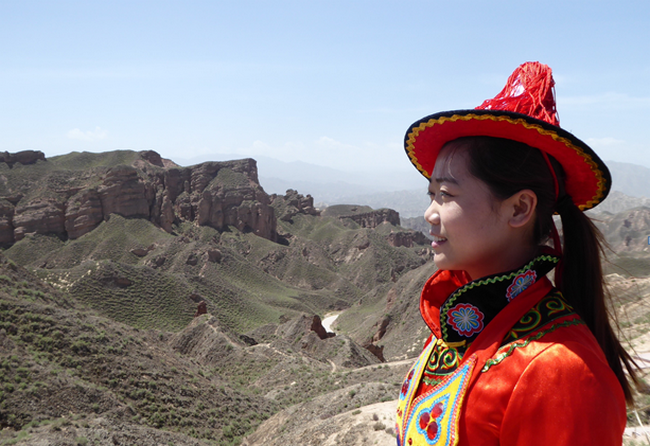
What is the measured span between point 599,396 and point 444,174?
107cm

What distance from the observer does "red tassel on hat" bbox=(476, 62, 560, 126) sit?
6.87ft

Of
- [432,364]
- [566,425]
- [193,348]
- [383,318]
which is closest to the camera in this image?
[566,425]

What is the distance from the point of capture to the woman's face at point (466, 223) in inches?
83.0

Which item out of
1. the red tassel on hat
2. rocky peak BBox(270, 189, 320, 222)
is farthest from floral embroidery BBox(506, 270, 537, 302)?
rocky peak BBox(270, 189, 320, 222)

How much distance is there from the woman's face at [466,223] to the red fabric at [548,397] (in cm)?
38

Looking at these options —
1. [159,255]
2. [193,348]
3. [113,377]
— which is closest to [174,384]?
[113,377]

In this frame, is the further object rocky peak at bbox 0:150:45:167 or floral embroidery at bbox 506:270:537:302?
rocky peak at bbox 0:150:45:167

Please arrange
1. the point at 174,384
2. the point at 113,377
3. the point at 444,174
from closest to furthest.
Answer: the point at 444,174 < the point at 113,377 < the point at 174,384

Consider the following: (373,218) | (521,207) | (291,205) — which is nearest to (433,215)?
(521,207)

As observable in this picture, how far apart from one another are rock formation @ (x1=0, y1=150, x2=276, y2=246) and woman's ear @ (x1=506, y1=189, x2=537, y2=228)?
216 ft

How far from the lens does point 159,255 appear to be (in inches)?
2571

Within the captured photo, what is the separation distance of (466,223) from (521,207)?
25 centimetres

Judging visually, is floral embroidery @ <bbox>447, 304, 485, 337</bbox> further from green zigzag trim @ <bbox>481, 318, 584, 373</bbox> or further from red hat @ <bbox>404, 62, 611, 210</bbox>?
red hat @ <bbox>404, 62, 611, 210</bbox>

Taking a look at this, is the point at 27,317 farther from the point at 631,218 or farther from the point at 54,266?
the point at 631,218
